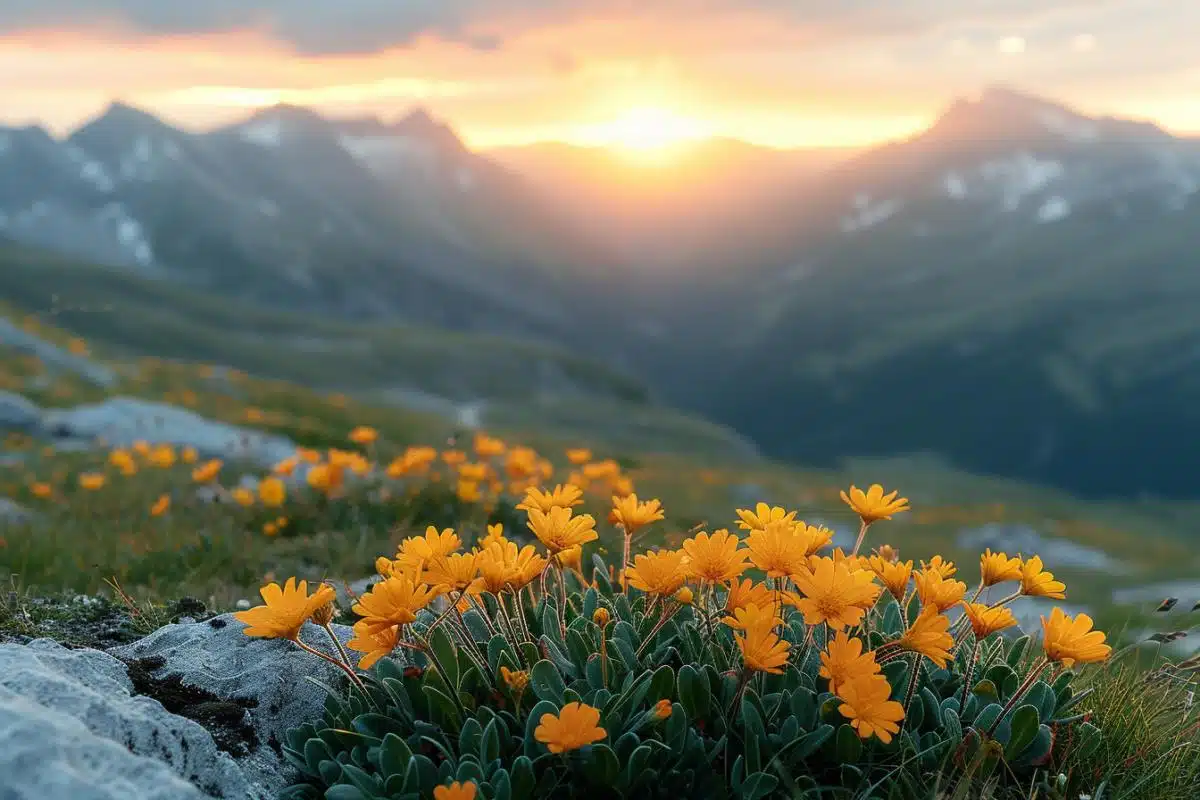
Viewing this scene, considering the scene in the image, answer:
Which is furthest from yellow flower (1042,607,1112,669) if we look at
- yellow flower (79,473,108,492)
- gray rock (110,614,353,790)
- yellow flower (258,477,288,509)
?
yellow flower (79,473,108,492)

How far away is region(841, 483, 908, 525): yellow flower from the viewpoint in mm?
3588

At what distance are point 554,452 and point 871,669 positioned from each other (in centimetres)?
3707

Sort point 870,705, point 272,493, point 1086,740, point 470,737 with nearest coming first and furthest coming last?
point 870,705, point 470,737, point 1086,740, point 272,493

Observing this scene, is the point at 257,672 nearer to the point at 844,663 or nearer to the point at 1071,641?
the point at 844,663

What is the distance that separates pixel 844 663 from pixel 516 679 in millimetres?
1102

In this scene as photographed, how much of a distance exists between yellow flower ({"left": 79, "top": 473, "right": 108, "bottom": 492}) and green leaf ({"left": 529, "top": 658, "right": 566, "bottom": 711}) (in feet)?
26.4

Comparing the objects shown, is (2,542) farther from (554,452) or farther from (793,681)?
(554,452)

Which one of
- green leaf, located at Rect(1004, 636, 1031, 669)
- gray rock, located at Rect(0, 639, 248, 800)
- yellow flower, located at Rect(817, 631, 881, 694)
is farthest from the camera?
green leaf, located at Rect(1004, 636, 1031, 669)

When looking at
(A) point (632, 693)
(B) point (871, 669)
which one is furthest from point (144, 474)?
(B) point (871, 669)

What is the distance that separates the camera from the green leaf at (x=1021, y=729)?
3.24 metres

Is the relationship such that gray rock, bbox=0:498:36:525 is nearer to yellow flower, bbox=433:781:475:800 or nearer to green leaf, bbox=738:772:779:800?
yellow flower, bbox=433:781:475:800

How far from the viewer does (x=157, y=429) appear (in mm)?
15188

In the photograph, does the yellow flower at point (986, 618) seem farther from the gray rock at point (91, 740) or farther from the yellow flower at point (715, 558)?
the gray rock at point (91, 740)

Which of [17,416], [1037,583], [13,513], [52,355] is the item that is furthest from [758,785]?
[52,355]
